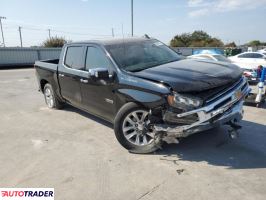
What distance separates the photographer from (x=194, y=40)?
213 ft

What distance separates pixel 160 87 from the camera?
12.7ft

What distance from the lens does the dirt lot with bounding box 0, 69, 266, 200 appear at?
3.31 metres

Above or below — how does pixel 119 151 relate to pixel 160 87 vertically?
below

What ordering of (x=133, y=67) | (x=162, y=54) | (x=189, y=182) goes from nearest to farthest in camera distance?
(x=189, y=182) → (x=133, y=67) → (x=162, y=54)

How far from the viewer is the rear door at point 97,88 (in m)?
4.82

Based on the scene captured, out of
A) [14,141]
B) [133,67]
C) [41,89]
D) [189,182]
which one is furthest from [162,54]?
[41,89]

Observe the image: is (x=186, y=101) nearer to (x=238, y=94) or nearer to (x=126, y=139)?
(x=238, y=94)

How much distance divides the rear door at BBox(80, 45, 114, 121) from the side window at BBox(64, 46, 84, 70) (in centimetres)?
25

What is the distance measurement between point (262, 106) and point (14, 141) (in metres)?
5.88

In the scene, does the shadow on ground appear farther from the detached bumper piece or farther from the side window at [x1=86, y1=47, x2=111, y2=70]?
the side window at [x1=86, y1=47, x2=111, y2=70]

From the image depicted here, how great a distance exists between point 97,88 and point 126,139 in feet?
3.91

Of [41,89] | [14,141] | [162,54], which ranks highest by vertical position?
[162,54]

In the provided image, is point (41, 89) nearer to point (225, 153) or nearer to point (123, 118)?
point (123, 118)

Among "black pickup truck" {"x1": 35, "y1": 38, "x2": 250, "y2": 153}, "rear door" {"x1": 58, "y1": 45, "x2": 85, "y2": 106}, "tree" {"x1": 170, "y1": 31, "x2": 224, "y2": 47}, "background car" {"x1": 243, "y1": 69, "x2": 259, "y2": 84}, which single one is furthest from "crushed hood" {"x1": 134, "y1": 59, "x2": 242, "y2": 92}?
"tree" {"x1": 170, "y1": 31, "x2": 224, "y2": 47}
